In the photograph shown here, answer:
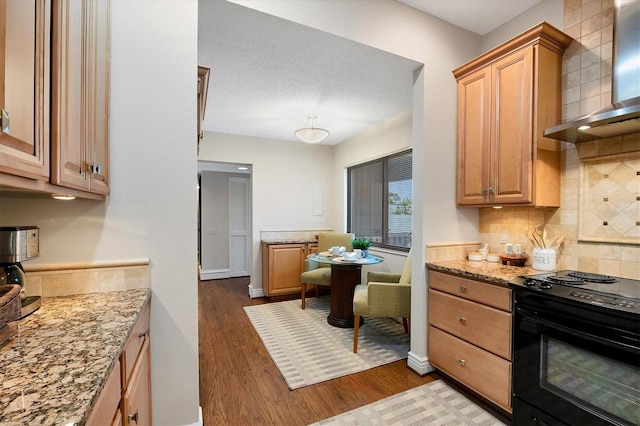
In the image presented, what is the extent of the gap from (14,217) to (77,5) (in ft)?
Answer: 3.11

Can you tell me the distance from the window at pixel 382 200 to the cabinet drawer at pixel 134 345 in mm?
3044

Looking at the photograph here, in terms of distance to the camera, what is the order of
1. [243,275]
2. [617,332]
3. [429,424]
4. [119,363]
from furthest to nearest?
[243,275] → [429,424] → [617,332] → [119,363]

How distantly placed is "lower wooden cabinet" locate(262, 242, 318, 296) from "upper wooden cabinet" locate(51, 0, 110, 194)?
10.4 ft

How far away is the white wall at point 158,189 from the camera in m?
1.44

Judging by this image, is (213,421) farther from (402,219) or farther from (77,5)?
(402,219)

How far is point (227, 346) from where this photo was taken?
2852mm

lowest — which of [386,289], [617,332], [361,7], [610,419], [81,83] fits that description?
[610,419]

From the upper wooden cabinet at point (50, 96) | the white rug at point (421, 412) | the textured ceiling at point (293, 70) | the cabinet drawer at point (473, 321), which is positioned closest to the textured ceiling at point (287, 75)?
the textured ceiling at point (293, 70)

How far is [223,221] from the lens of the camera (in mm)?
6000

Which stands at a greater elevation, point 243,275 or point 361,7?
point 361,7

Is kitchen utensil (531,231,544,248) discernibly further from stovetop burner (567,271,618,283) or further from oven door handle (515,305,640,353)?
oven door handle (515,305,640,353)

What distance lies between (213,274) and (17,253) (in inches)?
199

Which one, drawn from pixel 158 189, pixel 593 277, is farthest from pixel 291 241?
pixel 593 277

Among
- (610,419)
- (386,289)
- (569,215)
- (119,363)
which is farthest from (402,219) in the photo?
(119,363)
